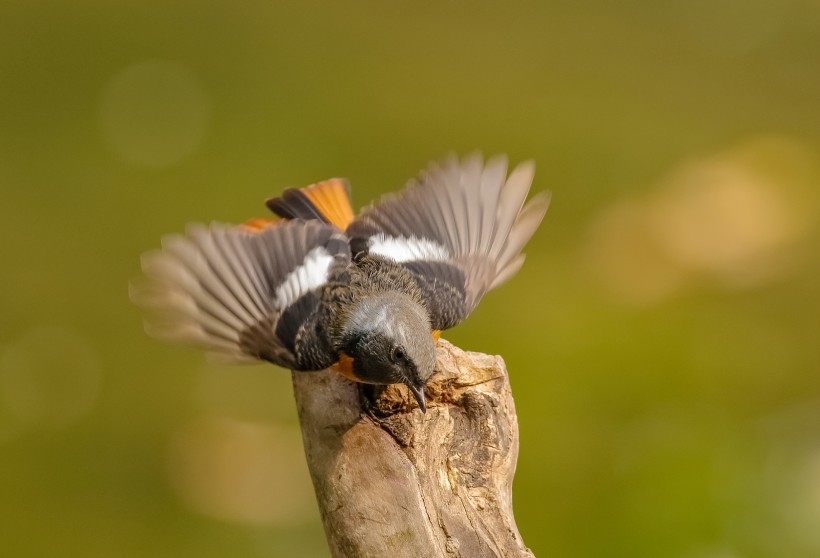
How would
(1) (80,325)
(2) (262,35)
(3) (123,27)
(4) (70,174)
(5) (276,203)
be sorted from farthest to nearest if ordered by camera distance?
(2) (262,35) < (3) (123,27) < (4) (70,174) < (1) (80,325) < (5) (276,203)

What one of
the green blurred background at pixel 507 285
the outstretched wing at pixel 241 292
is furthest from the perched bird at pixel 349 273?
the green blurred background at pixel 507 285

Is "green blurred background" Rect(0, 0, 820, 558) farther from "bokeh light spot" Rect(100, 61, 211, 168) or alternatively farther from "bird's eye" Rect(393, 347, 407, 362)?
"bird's eye" Rect(393, 347, 407, 362)

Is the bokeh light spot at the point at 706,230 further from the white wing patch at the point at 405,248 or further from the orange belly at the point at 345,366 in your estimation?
the orange belly at the point at 345,366

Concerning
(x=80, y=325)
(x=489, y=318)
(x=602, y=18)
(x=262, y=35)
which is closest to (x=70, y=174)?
(x=80, y=325)

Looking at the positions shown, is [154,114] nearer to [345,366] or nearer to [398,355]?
[345,366]

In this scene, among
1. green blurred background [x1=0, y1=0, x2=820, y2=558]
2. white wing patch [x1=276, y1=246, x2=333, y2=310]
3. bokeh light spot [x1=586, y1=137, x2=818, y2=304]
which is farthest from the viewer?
bokeh light spot [x1=586, y1=137, x2=818, y2=304]

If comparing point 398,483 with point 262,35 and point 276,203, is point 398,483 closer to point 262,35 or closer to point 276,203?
point 276,203

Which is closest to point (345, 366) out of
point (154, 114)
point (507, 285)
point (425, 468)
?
point (425, 468)

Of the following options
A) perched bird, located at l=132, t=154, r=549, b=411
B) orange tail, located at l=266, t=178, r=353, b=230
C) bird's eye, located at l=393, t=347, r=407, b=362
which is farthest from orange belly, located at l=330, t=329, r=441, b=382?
orange tail, located at l=266, t=178, r=353, b=230
